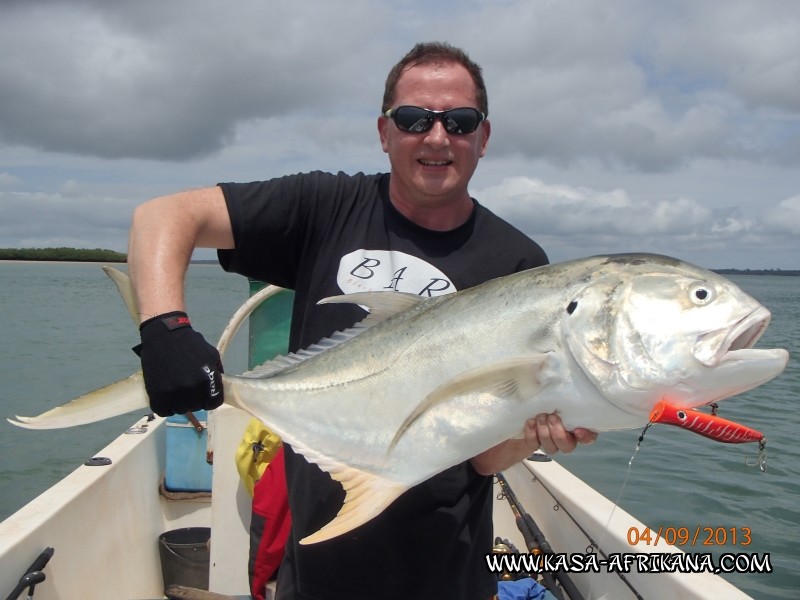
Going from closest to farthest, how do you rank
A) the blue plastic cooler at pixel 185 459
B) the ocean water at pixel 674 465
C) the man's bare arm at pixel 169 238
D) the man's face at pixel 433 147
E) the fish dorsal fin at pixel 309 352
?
1. the man's bare arm at pixel 169 238
2. the fish dorsal fin at pixel 309 352
3. the man's face at pixel 433 147
4. the blue plastic cooler at pixel 185 459
5. the ocean water at pixel 674 465

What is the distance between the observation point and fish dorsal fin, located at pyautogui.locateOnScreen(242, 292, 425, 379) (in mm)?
2213

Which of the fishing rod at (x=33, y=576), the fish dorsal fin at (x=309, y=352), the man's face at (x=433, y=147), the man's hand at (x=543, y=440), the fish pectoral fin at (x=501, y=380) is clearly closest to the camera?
the fish pectoral fin at (x=501, y=380)

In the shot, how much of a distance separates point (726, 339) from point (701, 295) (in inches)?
5.4

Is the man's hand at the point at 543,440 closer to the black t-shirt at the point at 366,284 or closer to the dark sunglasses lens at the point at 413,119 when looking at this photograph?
the black t-shirt at the point at 366,284

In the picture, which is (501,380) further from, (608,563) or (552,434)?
(608,563)

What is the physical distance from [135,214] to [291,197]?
550 mm

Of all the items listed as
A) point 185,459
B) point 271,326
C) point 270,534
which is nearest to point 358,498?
point 270,534

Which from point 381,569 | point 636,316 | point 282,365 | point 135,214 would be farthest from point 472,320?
point 135,214

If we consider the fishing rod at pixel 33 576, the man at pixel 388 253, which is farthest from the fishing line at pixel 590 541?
the fishing rod at pixel 33 576

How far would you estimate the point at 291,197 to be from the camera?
2484mm

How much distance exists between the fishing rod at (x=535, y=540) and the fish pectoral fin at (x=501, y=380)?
6.82 ft

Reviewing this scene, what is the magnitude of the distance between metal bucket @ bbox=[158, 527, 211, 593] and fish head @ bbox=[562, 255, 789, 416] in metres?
3.73

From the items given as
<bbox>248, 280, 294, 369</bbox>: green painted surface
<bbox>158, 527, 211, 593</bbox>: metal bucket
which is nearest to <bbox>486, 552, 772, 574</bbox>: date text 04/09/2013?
<bbox>248, 280, 294, 369</bbox>: green painted surface

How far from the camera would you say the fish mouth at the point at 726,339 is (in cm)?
175
